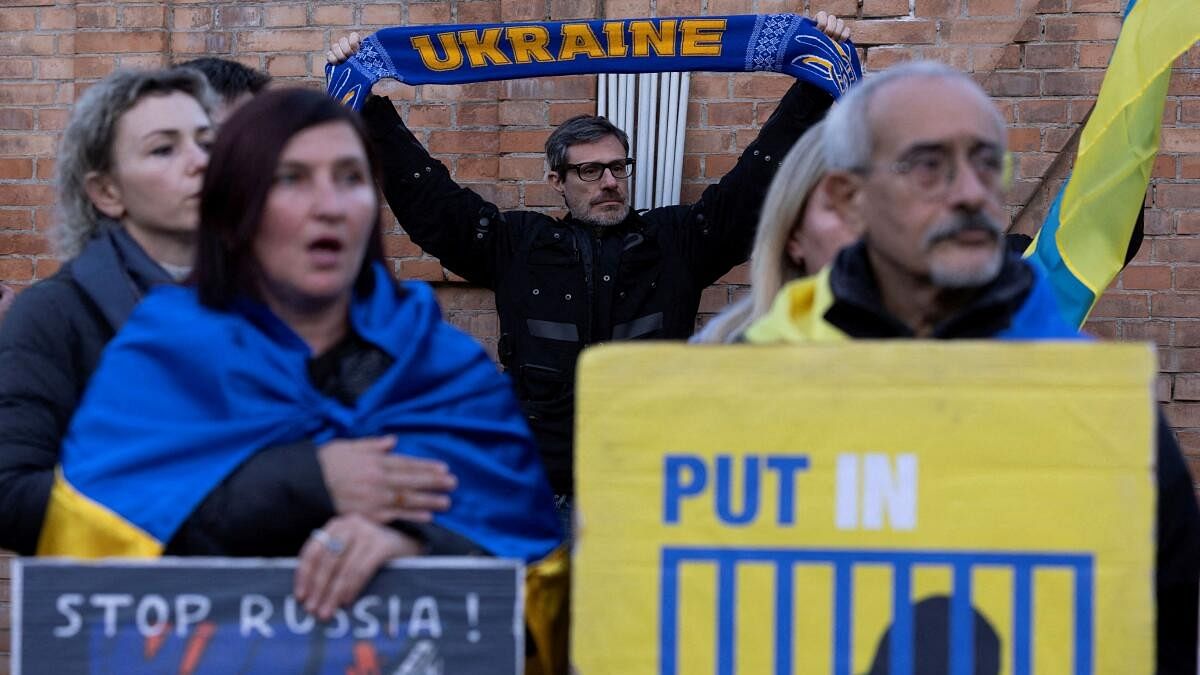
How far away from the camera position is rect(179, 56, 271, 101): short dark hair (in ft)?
10.5

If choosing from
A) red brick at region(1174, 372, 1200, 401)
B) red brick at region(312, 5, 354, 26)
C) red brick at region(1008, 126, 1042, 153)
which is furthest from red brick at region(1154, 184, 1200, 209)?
red brick at region(312, 5, 354, 26)

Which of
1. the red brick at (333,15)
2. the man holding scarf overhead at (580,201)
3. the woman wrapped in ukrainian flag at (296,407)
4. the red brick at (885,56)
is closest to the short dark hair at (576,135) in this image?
the man holding scarf overhead at (580,201)

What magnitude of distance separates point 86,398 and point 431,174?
2.21m

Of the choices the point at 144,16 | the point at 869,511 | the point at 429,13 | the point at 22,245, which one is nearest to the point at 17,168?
the point at 22,245

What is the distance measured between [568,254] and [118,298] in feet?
6.20

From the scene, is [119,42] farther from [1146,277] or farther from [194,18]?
[1146,277]

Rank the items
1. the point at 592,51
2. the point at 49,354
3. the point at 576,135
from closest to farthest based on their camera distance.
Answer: the point at 49,354 → the point at 592,51 → the point at 576,135

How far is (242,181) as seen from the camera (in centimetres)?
208

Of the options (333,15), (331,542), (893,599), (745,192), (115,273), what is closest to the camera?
(893,599)

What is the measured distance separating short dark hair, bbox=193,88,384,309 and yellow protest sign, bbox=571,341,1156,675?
542 millimetres

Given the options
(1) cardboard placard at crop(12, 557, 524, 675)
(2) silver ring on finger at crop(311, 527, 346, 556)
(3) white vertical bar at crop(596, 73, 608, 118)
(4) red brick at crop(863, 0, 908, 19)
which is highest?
(4) red brick at crop(863, 0, 908, 19)

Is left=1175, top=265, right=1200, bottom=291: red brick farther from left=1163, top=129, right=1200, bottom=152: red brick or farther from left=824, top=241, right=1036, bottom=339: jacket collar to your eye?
left=824, top=241, right=1036, bottom=339: jacket collar

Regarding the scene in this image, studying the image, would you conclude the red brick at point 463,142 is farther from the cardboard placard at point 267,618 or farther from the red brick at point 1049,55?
the cardboard placard at point 267,618

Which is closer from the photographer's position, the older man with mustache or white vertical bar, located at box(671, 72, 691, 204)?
the older man with mustache
